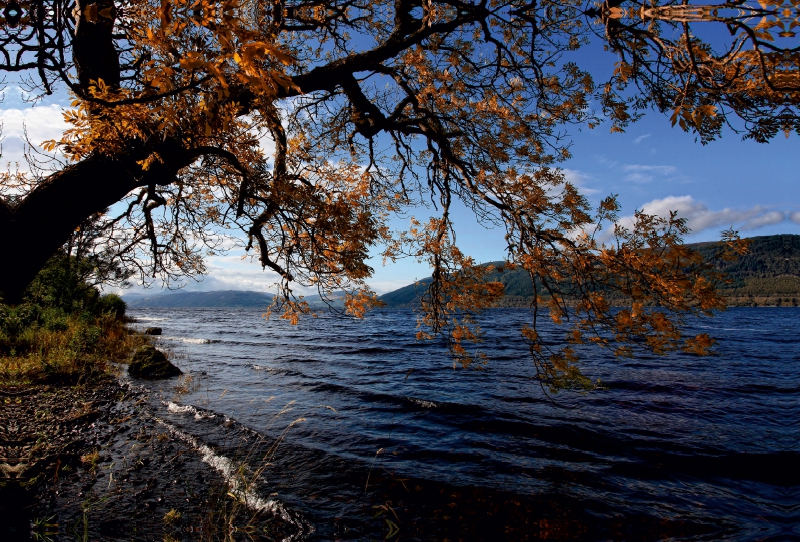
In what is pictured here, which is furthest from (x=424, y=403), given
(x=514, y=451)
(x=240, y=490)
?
(x=240, y=490)

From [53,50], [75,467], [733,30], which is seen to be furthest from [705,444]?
[53,50]

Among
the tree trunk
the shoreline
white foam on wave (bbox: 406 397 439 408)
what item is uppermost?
the tree trunk

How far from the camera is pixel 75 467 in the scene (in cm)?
604

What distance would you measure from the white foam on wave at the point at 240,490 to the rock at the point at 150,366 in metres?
7.18

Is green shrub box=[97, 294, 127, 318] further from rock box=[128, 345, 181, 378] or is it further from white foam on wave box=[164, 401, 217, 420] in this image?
white foam on wave box=[164, 401, 217, 420]

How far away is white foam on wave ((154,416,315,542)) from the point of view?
509 centimetres

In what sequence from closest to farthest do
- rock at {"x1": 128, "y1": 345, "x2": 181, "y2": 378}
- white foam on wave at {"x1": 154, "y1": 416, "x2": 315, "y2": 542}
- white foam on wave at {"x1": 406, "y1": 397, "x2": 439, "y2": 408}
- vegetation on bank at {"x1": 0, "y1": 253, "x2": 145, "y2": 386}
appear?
white foam on wave at {"x1": 154, "y1": 416, "x2": 315, "y2": 542}
vegetation on bank at {"x1": 0, "y1": 253, "x2": 145, "y2": 386}
white foam on wave at {"x1": 406, "y1": 397, "x2": 439, "y2": 408}
rock at {"x1": 128, "y1": 345, "x2": 181, "y2": 378}

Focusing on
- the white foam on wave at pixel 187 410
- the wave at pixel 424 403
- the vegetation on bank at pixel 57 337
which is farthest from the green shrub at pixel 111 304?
the wave at pixel 424 403

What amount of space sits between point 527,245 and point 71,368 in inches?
550

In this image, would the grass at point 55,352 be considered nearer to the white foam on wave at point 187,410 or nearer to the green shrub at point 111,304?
the white foam on wave at point 187,410

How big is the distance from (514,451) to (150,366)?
1275 cm

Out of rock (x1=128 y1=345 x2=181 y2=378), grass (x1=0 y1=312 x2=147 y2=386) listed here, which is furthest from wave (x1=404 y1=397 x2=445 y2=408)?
grass (x1=0 y1=312 x2=147 y2=386)

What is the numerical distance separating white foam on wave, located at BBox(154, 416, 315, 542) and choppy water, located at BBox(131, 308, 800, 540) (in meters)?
0.12

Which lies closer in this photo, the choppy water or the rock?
the choppy water
